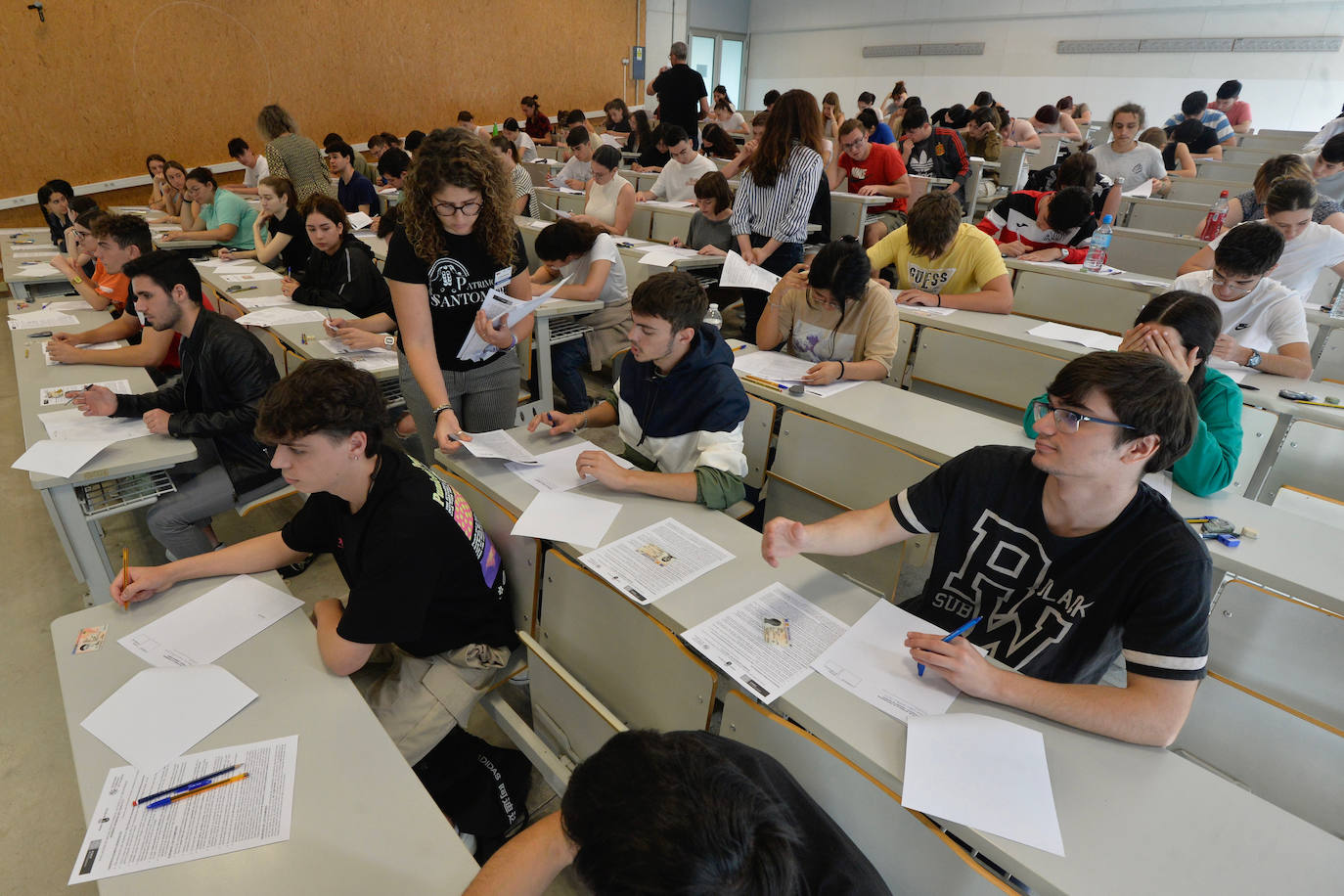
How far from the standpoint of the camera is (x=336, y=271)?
127 inches

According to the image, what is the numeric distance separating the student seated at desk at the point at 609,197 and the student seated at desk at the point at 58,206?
12.4 ft

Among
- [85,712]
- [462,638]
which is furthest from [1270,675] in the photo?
[85,712]

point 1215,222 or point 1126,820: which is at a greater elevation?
point 1215,222

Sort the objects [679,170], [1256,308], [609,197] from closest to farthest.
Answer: [1256,308] → [609,197] → [679,170]

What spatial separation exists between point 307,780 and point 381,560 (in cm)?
37

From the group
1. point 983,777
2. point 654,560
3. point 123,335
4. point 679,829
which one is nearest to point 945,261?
point 654,560

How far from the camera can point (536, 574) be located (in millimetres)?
1491

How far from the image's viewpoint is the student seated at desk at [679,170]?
5.02 m

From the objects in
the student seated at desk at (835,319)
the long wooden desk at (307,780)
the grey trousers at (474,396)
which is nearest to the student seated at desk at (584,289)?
the student seated at desk at (835,319)

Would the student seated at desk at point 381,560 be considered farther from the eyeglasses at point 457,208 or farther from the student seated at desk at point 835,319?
the student seated at desk at point 835,319

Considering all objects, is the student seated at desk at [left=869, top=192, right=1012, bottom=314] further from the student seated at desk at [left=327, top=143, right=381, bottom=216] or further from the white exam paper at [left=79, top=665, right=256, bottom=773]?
the student seated at desk at [left=327, top=143, right=381, bottom=216]

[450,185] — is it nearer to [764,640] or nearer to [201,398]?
[201,398]

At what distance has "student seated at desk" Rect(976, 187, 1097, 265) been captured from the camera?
11.4ft

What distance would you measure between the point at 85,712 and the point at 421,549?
565mm
